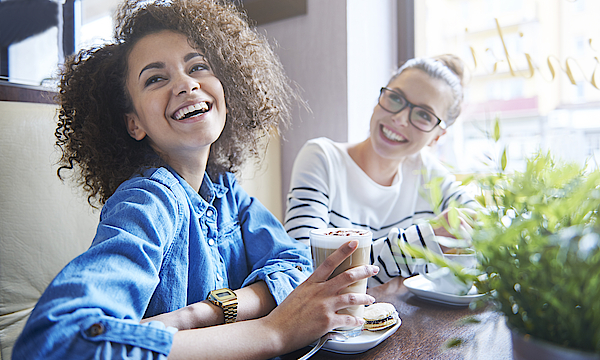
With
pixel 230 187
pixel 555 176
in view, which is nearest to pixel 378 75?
pixel 230 187

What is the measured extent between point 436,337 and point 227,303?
36cm

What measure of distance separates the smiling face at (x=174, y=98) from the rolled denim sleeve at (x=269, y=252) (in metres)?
0.17

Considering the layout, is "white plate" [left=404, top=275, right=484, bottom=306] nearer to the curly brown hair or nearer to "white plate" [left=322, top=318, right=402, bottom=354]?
"white plate" [left=322, top=318, right=402, bottom=354]

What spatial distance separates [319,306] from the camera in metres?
0.67

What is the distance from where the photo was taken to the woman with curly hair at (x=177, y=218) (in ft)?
1.70

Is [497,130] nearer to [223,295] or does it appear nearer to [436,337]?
[436,337]

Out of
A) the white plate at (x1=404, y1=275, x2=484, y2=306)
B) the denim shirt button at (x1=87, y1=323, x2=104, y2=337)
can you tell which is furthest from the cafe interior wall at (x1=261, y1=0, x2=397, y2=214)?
the denim shirt button at (x1=87, y1=323, x2=104, y2=337)

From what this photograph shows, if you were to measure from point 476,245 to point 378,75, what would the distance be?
1.99m

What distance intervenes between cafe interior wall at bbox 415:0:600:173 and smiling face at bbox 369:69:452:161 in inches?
18.7

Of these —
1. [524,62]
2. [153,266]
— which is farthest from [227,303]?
[524,62]

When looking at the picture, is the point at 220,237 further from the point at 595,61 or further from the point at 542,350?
the point at 595,61

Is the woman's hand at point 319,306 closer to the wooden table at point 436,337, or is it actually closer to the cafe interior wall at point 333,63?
the wooden table at point 436,337

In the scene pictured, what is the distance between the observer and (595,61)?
1.89m

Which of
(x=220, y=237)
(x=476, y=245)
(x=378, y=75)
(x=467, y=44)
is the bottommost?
(x=220, y=237)
